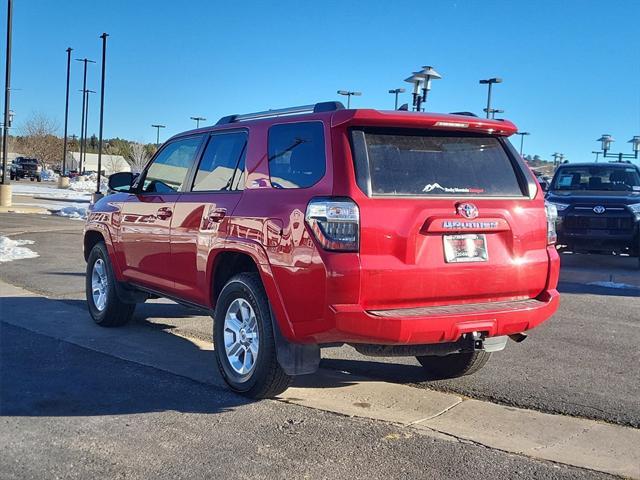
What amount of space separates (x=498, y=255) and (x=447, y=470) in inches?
57.1

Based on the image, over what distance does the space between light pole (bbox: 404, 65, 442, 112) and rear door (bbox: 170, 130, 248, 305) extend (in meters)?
12.2

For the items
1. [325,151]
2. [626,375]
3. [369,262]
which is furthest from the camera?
[626,375]

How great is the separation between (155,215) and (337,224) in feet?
8.49

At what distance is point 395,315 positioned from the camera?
13.8ft

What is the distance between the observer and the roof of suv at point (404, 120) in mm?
4375

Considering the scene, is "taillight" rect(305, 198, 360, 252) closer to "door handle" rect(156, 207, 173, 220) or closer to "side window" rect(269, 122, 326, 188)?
"side window" rect(269, 122, 326, 188)

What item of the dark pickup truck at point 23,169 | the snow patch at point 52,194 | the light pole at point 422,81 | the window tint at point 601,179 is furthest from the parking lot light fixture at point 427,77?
the dark pickup truck at point 23,169

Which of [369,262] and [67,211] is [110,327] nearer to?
[369,262]

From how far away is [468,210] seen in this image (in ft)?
14.7

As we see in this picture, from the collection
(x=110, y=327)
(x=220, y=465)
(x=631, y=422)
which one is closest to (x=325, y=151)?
(x=220, y=465)

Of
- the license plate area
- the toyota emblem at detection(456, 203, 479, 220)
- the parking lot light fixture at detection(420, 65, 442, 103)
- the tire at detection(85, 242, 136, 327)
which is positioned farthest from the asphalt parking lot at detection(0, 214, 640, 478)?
the parking lot light fixture at detection(420, 65, 442, 103)

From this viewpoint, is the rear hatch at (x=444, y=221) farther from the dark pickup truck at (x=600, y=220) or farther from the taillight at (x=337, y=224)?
the dark pickup truck at (x=600, y=220)

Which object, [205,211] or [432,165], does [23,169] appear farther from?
[432,165]

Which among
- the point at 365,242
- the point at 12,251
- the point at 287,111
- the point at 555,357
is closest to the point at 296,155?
the point at 287,111
